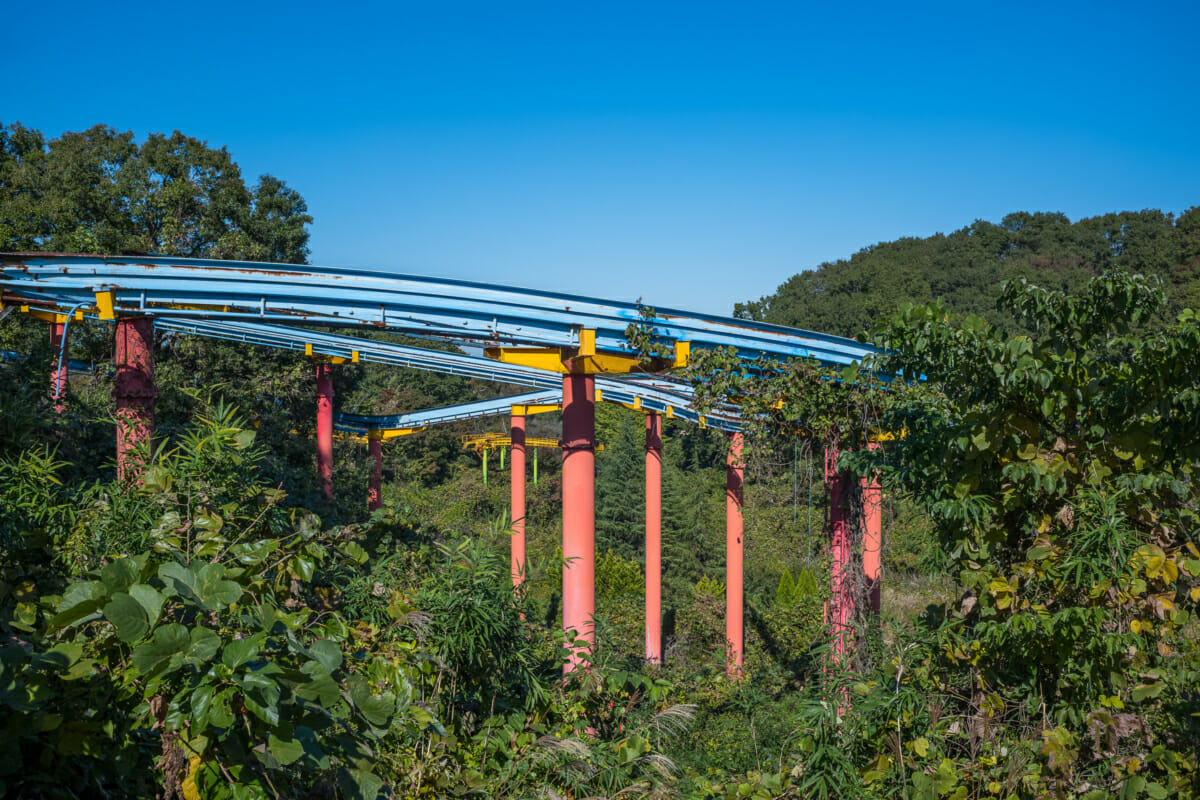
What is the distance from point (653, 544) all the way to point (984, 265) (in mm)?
38072

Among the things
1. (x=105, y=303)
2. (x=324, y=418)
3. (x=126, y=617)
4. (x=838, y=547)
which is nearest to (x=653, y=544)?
(x=838, y=547)

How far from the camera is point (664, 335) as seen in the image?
771 centimetres

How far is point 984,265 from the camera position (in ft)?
146

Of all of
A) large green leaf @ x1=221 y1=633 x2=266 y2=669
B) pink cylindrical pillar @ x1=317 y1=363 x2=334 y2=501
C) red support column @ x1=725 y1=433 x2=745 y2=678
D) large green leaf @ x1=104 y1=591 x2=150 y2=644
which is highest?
pink cylindrical pillar @ x1=317 y1=363 x2=334 y2=501

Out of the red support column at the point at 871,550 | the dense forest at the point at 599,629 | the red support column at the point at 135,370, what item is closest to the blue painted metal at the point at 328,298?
the red support column at the point at 135,370

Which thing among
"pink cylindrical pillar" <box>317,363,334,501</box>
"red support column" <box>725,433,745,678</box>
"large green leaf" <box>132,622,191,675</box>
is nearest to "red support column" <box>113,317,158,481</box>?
"large green leaf" <box>132,622,191,675</box>

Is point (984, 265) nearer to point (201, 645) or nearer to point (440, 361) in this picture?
point (440, 361)

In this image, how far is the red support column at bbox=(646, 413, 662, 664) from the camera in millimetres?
14102

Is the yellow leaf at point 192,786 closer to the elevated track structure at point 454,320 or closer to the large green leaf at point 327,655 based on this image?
the large green leaf at point 327,655

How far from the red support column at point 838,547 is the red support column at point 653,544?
546 centimetres

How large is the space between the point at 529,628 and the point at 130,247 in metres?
15.2

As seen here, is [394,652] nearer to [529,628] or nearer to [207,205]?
[529,628]

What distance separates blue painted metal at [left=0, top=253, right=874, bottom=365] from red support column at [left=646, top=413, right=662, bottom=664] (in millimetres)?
6902

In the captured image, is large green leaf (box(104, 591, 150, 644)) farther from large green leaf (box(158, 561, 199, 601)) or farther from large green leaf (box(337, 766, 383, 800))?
large green leaf (box(337, 766, 383, 800))
